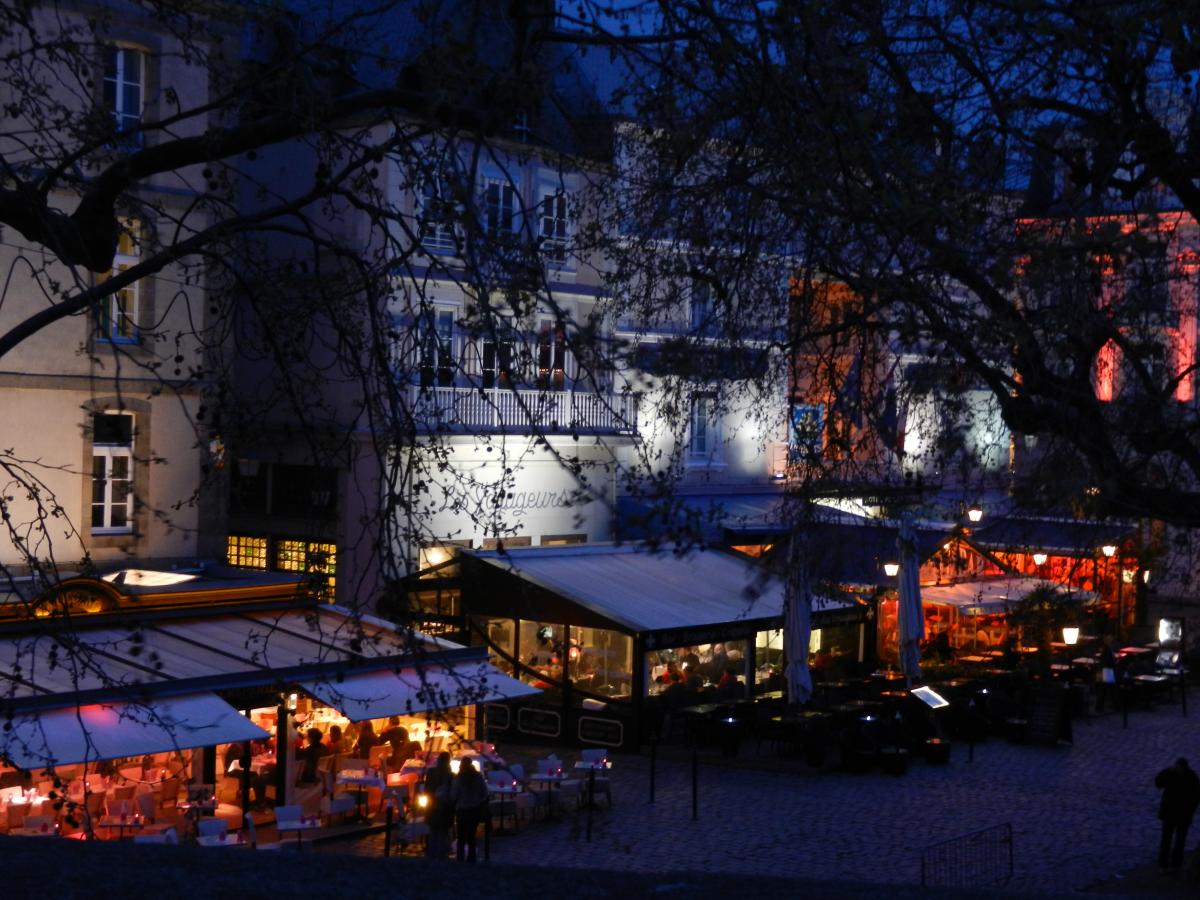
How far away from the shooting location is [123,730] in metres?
14.1

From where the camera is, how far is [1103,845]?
55.8 feet

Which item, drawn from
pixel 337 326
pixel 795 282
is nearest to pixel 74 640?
pixel 337 326

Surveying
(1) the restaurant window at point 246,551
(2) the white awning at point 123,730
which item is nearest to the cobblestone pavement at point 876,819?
(2) the white awning at point 123,730

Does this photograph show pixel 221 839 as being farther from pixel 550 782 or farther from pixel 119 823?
pixel 550 782

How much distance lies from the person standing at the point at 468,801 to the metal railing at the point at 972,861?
422 cm

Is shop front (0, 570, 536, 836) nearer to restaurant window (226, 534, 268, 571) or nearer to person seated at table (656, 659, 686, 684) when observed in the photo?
person seated at table (656, 659, 686, 684)

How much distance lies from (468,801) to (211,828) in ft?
8.17

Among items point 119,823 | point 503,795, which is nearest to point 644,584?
point 503,795

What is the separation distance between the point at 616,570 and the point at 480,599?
234 cm

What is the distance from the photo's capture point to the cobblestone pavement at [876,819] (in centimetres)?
1573

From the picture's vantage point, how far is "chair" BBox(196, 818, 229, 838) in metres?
14.8

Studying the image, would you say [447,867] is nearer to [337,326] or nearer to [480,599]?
[337,326]

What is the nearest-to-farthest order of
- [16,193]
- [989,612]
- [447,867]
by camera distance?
[447,867]
[16,193]
[989,612]

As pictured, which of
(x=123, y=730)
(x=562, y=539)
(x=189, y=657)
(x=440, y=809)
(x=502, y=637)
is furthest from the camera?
(x=562, y=539)
